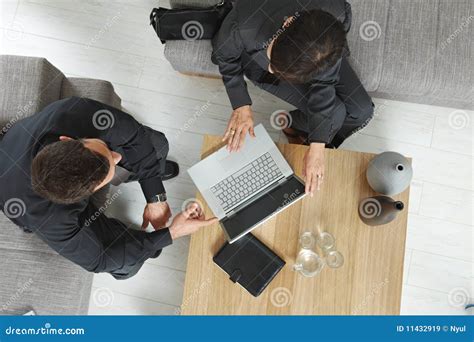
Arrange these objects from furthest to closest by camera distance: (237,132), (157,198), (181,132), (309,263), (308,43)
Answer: (181,132), (157,198), (237,132), (309,263), (308,43)

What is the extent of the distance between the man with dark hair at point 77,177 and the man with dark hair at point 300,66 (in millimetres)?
374

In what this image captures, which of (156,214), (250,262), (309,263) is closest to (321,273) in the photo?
(309,263)

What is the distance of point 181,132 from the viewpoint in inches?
82.2

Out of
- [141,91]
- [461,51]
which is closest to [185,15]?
[141,91]

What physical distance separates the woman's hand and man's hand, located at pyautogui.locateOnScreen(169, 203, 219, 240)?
0.35 meters

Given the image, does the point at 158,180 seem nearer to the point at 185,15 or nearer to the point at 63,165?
the point at 63,165

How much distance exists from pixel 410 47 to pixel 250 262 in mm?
1150

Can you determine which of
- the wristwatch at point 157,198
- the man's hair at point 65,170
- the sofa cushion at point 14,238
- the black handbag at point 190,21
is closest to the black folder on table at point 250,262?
the wristwatch at point 157,198

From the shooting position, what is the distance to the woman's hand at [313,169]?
4.67 ft

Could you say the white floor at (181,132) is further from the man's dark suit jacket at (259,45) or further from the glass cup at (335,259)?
the glass cup at (335,259)

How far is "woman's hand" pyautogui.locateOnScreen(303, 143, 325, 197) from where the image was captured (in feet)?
4.67

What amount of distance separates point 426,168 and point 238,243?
116 centimetres

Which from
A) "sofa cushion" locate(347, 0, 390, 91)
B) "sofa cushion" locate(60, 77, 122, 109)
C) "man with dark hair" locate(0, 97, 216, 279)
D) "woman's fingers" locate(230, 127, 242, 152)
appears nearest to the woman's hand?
"woman's fingers" locate(230, 127, 242, 152)

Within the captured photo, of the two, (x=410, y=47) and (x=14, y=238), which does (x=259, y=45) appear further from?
(x=14, y=238)
